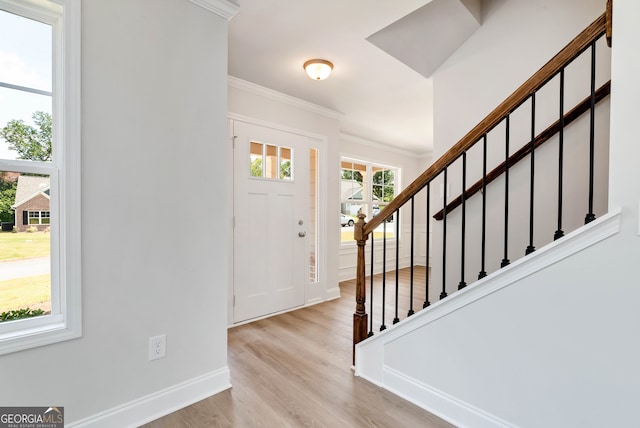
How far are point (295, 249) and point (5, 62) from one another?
2623 millimetres

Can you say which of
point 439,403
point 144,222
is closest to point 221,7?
point 144,222

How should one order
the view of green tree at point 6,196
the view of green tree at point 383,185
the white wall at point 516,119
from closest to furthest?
the view of green tree at point 6,196
the white wall at point 516,119
the view of green tree at point 383,185

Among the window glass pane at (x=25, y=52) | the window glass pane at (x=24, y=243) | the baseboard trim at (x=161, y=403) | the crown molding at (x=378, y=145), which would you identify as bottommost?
the baseboard trim at (x=161, y=403)

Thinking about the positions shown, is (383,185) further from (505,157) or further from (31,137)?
(31,137)

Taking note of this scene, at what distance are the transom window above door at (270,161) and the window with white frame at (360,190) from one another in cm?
169

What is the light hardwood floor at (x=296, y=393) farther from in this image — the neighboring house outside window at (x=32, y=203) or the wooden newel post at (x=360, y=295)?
the neighboring house outside window at (x=32, y=203)

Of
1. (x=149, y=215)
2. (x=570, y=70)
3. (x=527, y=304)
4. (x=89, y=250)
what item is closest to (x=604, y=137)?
(x=570, y=70)

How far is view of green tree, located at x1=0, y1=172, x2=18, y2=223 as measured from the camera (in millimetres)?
1359

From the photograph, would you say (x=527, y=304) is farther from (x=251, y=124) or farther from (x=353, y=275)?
(x=353, y=275)

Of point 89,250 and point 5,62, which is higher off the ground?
point 5,62

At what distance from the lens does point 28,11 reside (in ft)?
4.58

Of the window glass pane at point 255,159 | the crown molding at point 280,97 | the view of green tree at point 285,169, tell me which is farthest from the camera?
the view of green tree at point 285,169

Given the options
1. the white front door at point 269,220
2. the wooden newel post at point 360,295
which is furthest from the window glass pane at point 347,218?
the wooden newel post at point 360,295

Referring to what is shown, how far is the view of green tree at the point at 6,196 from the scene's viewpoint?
4.46ft
